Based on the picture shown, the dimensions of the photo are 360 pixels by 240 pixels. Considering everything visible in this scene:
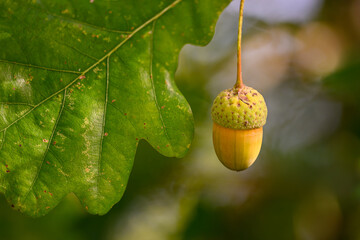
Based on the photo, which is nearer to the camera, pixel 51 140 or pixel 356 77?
pixel 51 140

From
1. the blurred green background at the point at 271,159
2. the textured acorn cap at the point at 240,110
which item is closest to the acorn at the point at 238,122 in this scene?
the textured acorn cap at the point at 240,110

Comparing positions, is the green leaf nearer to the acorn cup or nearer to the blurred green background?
the acorn cup

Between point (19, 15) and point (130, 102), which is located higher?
point (19, 15)

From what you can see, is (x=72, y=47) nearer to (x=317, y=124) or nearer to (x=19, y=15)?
(x=19, y=15)

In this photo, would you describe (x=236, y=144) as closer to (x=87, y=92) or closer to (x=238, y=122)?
(x=238, y=122)

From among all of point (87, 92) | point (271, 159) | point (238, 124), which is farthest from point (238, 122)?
point (271, 159)

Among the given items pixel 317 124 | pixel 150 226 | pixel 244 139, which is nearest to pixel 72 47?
pixel 244 139
